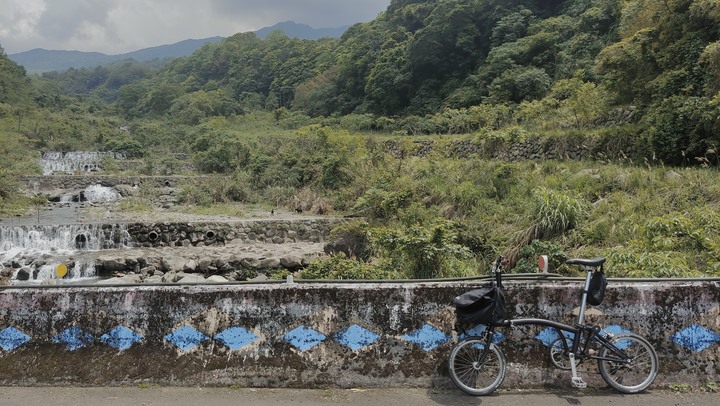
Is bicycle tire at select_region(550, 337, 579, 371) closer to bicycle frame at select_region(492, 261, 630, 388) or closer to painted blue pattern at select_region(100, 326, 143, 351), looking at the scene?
bicycle frame at select_region(492, 261, 630, 388)

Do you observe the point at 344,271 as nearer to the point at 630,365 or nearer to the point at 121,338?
the point at 121,338

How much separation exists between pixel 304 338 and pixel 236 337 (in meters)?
0.55

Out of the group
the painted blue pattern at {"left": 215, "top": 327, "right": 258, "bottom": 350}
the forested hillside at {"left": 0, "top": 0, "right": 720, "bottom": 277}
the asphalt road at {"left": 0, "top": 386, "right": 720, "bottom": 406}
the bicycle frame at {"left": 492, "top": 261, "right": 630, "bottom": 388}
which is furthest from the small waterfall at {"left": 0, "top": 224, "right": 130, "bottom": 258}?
the bicycle frame at {"left": 492, "top": 261, "right": 630, "bottom": 388}

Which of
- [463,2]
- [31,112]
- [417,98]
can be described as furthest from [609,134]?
[31,112]

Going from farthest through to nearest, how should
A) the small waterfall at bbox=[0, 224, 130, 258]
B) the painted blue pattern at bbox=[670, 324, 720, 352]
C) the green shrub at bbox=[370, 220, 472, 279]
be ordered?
1. the small waterfall at bbox=[0, 224, 130, 258]
2. the green shrub at bbox=[370, 220, 472, 279]
3. the painted blue pattern at bbox=[670, 324, 720, 352]

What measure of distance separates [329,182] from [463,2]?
33.0 m

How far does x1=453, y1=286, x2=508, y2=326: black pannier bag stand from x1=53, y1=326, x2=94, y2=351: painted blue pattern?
2958 mm

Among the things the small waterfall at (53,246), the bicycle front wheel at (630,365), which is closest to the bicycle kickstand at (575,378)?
the bicycle front wheel at (630,365)

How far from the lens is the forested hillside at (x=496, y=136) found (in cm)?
938

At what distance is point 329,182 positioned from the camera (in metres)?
21.9

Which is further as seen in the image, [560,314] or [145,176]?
[145,176]

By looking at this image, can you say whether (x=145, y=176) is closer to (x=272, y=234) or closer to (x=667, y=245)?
(x=272, y=234)

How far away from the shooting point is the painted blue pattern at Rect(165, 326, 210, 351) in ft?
12.5

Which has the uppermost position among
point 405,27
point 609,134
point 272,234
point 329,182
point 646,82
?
point 405,27
